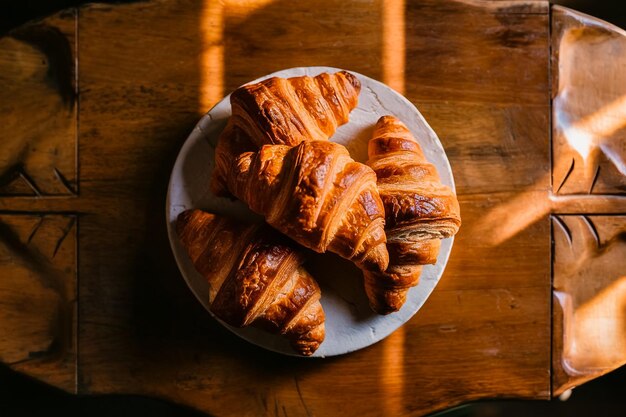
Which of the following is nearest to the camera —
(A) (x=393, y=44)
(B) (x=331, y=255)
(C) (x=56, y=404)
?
(B) (x=331, y=255)

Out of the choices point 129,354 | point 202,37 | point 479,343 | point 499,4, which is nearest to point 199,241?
point 129,354

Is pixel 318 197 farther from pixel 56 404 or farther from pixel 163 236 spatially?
pixel 56 404

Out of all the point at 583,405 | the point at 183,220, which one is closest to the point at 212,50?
the point at 183,220

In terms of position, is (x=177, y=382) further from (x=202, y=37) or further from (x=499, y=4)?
(x=499, y=4)

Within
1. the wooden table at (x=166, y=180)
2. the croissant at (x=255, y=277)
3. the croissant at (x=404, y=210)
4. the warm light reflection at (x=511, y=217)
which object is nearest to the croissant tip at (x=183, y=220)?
the croissant at (x=255, y=277)

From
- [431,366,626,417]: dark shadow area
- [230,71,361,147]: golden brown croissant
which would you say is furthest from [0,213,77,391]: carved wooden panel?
[431,366,626,417]: dark shadow area

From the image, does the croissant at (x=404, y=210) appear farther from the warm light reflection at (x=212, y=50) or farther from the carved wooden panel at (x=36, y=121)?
the carved wooden panel at (x=36, y=121)
